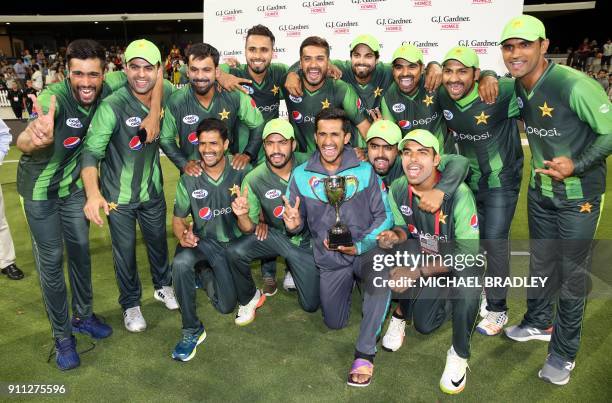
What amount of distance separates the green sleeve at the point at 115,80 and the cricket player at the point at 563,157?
11.1ft

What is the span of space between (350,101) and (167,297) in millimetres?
2798

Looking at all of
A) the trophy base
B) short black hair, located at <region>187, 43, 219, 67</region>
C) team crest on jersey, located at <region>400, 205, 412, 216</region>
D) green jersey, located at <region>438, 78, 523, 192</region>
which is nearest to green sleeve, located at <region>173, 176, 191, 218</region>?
short black hair, located at <region>187, 43, 219, 67</region>

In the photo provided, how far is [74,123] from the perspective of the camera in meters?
3.92

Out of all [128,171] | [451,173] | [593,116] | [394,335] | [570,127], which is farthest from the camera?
[128,171]

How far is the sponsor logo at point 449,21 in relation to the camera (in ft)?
23.2

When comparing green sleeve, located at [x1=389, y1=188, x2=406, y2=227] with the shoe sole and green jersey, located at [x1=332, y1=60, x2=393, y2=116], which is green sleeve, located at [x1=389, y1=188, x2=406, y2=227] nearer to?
green jersey, located at [x1=332, y1=60, x2=393, y2=116]

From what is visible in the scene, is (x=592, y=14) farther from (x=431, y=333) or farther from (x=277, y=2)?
(x=431, y=333)

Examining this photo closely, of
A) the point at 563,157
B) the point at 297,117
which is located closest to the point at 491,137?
the point at 563,157

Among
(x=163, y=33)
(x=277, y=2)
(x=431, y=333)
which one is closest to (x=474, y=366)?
(x=431, y=333)

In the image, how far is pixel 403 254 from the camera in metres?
4.13

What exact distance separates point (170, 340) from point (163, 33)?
1584 inches

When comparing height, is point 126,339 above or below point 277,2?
below

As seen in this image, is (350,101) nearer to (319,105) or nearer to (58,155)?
(319,105)

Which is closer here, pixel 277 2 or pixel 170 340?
pixel 170 340
